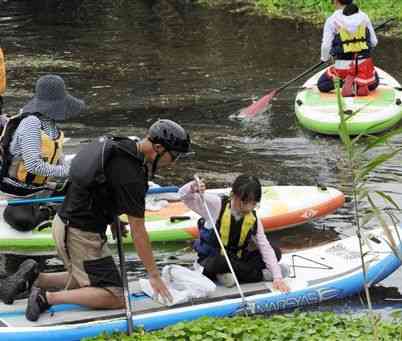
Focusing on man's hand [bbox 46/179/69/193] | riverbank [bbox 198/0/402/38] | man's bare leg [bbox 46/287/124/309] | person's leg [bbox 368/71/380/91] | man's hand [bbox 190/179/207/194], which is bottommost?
man's bare leg [bbox 46/287/124/309]

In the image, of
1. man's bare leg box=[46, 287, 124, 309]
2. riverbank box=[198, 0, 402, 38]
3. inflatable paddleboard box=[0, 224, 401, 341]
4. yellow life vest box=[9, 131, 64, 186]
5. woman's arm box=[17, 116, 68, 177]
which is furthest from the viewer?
riverbank box=[198, 0, 402, 38]

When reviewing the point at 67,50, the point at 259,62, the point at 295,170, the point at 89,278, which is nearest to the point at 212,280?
the point at 89,278

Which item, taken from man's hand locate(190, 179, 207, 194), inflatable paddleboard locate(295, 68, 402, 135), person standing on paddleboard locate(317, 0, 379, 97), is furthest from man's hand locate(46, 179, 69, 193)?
person standing on paddleboard locate(317, 0, 379, 97)

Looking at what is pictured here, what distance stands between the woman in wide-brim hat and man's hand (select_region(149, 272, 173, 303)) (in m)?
1.65

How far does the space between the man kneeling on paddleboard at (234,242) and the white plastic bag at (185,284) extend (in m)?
0.18

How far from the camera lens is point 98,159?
5.85 metres

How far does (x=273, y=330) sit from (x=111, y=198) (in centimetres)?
128

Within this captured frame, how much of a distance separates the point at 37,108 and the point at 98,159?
1737 millimetres

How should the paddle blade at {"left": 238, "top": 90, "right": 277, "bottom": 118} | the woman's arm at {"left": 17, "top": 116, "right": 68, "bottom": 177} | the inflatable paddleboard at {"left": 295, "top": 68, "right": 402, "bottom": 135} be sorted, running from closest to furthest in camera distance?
1. the woman's arm at {"left": 17, "top": 116, "right": 68, "bottom": 177}
2. the inflatable paddleboard at {"left": 295, "top": 68, "right": 402, "bottom": 135}
3. the paddle blade at {"left": 238, "top": 90, "right": 277, "bottom": 118}

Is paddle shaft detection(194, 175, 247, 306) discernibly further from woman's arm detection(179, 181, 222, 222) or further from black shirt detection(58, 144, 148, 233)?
black shirt detection(58, 144, 148, 233)

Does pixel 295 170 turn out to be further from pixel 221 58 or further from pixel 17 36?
pixel 17 36

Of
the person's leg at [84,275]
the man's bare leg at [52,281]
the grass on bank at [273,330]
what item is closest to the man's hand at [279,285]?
the grass on bank at [273,330]

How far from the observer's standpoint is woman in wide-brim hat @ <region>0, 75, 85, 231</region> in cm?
733

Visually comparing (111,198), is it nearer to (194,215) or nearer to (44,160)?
(44,160)
